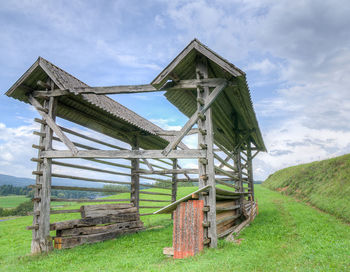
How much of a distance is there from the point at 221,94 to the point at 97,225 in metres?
7.44

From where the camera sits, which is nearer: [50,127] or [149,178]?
[50,127]

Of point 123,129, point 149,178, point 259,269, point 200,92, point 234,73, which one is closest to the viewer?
point 259,269

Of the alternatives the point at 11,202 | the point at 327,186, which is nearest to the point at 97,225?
the point at 327,186

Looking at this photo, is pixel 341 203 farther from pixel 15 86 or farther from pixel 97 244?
pixel 15 86

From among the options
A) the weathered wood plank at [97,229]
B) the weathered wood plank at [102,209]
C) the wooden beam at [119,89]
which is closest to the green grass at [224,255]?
the weathered wood plank at [97,229]

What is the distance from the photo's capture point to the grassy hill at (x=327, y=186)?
16.7 meters

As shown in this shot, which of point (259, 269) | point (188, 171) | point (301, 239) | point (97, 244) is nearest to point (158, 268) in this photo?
point (259, 269)

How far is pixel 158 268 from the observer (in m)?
6.23

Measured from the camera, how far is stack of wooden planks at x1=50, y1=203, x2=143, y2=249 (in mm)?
9438

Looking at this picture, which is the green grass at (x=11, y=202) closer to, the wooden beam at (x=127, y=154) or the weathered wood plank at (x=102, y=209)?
the weathered wood plank at (x=102, y=209)

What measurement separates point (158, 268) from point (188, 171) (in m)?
8.03

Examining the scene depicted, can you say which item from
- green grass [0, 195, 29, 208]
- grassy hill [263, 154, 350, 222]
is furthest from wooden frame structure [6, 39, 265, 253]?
green grass [0, 195, 29, 208]

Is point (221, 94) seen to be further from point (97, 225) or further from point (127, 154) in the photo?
point (97, 225)

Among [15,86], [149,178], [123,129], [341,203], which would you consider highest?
[15,86]
